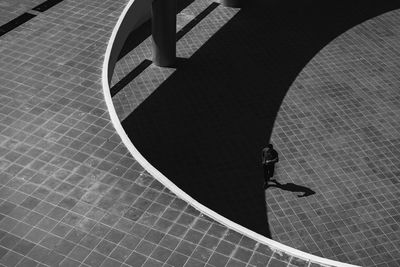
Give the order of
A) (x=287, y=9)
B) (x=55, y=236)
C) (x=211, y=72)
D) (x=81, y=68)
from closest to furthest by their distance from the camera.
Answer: (x=55, y=236) < (x=81, y=68) < (x=211, y=72) < (x=287, y=9)

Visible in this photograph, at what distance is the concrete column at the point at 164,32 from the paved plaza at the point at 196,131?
0.56m

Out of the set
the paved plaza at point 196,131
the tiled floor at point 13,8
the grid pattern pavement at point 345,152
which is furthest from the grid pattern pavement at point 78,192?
A: the grid pattern pavement at point 345,152

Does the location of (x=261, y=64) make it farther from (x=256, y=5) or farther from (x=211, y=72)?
(x=256, y=5)

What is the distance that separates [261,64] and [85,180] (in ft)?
39.7

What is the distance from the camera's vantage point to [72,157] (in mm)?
12516

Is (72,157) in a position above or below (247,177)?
above

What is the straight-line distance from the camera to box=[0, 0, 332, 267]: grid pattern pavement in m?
10.5

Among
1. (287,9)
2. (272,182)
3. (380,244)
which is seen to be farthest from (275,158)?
(287,9)

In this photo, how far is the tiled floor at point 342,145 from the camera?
15.5 metres

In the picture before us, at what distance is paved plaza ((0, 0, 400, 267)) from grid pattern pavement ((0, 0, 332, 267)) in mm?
30

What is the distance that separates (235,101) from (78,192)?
990cm

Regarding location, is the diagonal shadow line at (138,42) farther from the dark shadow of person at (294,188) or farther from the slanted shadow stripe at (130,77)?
the dark shadow of person at (294,188)

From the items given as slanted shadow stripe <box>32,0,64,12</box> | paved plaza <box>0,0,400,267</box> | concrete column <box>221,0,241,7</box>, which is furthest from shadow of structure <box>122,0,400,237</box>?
slanted shadow stripe <box>32,0,64,12</box>

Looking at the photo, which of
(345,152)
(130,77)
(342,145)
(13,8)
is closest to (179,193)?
(345,152)
